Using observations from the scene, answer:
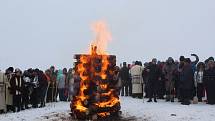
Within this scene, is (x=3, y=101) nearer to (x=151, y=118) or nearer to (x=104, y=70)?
(x=104, y=70)

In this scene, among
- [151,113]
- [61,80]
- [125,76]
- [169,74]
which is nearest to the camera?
[151,113]

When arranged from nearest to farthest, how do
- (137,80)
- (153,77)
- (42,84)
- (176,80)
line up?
(176,80) → (153,77) → (42,84) → (137,80)

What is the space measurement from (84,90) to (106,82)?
35.4 inches

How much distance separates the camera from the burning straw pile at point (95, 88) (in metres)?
17.8

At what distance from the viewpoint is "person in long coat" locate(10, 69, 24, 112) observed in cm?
2177

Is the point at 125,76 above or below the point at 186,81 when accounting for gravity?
above

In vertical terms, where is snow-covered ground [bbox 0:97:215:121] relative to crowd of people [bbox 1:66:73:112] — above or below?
below

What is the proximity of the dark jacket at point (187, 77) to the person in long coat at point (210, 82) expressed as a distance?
0.63 m

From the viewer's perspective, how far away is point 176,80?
2266cm

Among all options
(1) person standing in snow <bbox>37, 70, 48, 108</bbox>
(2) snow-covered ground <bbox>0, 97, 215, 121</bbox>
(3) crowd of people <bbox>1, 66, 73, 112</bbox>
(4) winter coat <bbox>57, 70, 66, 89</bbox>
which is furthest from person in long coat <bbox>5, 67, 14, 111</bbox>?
(4) winter coat <bbox>57, 70, 66, 89</bbox>

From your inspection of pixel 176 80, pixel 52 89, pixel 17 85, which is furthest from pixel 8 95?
pixel 176 80

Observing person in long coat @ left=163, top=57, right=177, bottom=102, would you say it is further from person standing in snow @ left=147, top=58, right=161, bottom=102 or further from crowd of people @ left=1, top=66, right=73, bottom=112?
crowd of people @ left=1, top=66, right=73, bottom=112

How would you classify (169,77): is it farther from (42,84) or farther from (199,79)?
(42,84)

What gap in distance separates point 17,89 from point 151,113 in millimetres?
6577
